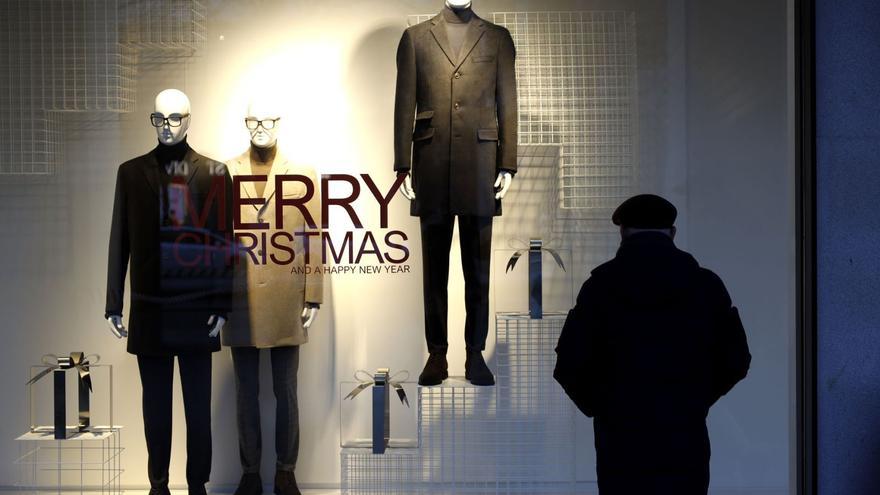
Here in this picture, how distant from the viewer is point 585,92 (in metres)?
3.93

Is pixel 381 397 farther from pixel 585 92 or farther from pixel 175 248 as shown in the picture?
pixel 585 92

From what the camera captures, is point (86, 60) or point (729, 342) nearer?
point (729, 342)

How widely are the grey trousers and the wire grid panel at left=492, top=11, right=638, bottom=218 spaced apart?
1.46 m

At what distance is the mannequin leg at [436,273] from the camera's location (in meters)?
A: 3.89

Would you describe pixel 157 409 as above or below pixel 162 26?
below

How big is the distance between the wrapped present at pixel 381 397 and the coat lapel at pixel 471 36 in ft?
4.59

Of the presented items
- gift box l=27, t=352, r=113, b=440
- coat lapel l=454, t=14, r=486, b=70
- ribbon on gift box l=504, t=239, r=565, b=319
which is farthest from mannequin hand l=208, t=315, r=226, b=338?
coat lapel l=454, t=14, r=486, b=70

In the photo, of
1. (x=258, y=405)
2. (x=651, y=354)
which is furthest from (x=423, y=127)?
(x=651, y=354)

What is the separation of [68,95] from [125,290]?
2.90ft

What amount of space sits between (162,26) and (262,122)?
60 cm

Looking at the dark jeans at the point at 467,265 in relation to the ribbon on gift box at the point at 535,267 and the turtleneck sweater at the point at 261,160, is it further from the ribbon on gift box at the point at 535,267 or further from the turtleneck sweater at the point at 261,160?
the turtleneck sweater at the point at 261,160

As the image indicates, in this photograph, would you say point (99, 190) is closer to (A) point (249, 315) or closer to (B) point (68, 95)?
(B) point (68, 95)

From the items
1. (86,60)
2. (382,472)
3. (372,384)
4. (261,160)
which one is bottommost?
(382,472)

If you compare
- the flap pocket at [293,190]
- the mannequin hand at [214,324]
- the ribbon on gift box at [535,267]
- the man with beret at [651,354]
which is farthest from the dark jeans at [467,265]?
the man with beret at [651,354]
